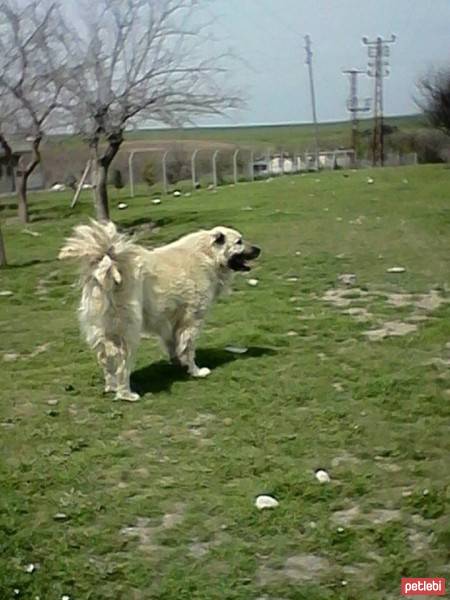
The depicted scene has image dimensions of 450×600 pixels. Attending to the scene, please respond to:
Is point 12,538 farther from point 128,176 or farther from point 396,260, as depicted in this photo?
point 128,176

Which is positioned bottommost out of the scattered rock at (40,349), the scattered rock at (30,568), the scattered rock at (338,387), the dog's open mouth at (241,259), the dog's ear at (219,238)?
the scattered rock at (40,349)

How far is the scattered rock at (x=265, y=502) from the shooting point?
4531 mm

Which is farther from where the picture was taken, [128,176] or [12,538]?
[128,176]

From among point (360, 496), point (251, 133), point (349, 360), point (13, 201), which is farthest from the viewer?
point (251, 133)

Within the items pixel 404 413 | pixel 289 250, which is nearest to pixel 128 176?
pixel 289 250

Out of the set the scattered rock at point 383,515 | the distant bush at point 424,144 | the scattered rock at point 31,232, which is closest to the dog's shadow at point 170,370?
the scattered rock at point 383,515

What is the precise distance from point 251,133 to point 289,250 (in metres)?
74.5

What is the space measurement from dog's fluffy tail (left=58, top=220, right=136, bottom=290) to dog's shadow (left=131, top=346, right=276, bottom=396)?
0.90 metres

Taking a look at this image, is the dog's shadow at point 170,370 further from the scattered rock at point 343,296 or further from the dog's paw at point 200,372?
the scattered rock at point 343,296

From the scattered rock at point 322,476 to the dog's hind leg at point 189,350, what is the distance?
2.31 meters

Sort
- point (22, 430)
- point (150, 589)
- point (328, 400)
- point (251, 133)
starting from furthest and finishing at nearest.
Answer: point (251, 133) → point (328, 400) → point (22, 430) → point (150, 589)

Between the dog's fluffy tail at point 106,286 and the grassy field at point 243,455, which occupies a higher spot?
the dog's fluffy tail at point 106,286

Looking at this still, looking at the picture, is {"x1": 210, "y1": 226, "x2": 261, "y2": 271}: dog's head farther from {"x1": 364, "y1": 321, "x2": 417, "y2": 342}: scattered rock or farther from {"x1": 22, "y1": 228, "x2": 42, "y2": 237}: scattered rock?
{"x1": 22, "y1": 228, "x2": 42, "y2": 237}: scattered rock

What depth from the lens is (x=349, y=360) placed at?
24.6ft
